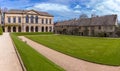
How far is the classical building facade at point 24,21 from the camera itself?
7856 cm

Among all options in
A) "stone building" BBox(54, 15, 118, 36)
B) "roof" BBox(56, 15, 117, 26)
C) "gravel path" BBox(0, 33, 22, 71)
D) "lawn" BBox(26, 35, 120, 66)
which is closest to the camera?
"gravel path" BBox(0, 33, 22, 71)

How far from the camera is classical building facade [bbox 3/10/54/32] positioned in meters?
78.6

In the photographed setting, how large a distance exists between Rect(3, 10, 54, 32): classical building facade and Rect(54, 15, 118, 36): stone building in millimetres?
12611

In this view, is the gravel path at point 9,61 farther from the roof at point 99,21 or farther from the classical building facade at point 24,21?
the classical building facade at point 24,21

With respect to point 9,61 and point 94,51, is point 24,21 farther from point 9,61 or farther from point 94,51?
point 9,61

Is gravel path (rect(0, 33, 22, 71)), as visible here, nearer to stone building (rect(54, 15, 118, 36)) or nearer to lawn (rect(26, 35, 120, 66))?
lawn (rect(26, 35, 120, 66))

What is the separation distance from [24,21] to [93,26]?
33.4 m

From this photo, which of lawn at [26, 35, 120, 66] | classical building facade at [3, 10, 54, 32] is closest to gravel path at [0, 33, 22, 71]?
lawn at [26, 35, 120, 66]

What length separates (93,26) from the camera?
62250 mm

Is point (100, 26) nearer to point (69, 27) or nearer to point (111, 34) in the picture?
point (111, 34)

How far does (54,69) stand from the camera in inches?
453

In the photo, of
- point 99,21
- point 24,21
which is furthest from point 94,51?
point 24,21

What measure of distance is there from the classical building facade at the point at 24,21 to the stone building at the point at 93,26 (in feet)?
41.4

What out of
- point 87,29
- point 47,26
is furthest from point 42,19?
point 87,29
